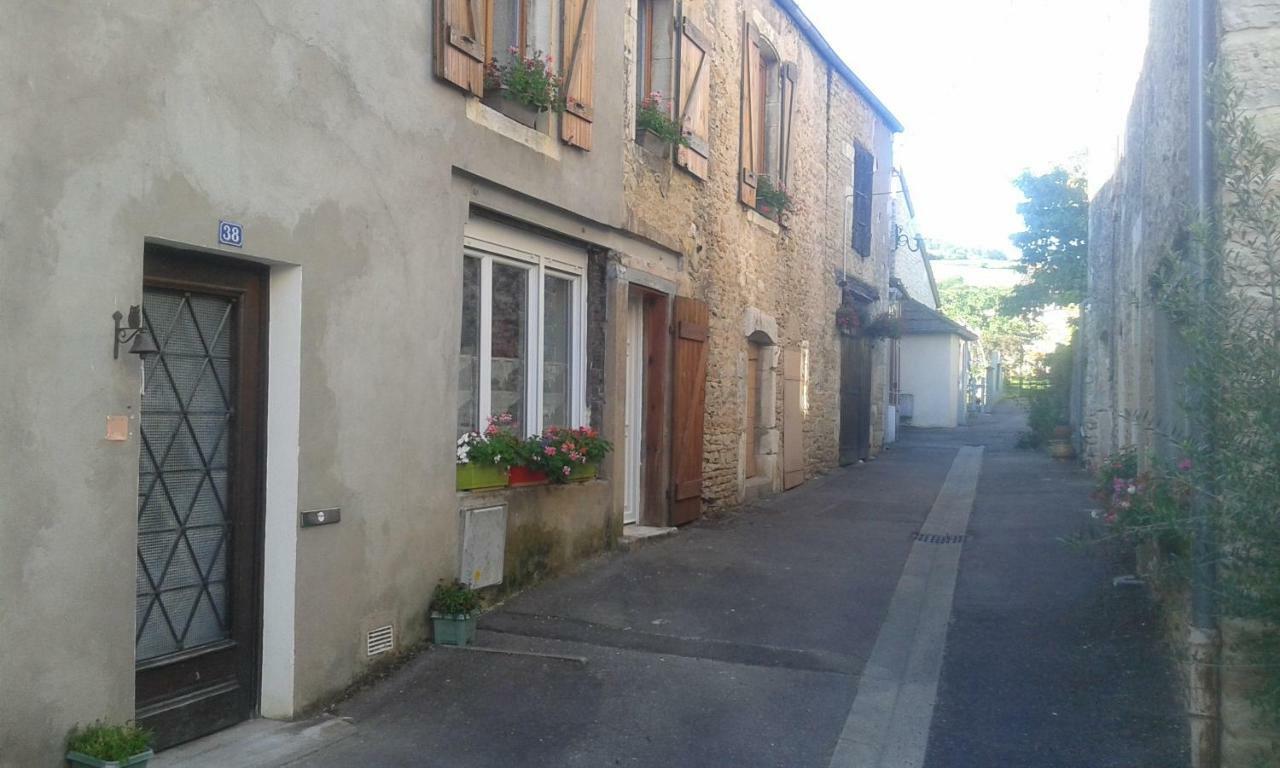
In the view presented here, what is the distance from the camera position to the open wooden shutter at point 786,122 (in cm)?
1230

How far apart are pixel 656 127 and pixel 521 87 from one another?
7.60 ft

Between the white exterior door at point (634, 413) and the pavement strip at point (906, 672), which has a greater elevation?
the white exterior door at point (634, 413)

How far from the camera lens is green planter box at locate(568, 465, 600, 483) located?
7223 millimetres

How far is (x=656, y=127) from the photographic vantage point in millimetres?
8727

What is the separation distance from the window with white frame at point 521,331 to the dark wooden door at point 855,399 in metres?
8.73

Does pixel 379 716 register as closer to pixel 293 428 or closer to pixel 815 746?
pixel 293 428

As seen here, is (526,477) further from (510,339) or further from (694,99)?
(694,99)

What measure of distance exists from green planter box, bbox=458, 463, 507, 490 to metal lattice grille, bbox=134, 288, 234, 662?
176 cm

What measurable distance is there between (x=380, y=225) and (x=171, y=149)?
1330mm

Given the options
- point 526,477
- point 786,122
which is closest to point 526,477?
point 526,477

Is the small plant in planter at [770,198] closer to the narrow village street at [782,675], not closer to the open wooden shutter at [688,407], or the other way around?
the open wooden shutter at [688,407]

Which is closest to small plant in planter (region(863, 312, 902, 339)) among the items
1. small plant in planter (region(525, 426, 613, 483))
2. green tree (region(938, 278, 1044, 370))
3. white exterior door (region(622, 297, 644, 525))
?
white exterior door (region(622, 297, 644, 525))

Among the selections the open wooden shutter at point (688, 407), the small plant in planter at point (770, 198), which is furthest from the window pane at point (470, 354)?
the small plant in planter at point (770, 198)

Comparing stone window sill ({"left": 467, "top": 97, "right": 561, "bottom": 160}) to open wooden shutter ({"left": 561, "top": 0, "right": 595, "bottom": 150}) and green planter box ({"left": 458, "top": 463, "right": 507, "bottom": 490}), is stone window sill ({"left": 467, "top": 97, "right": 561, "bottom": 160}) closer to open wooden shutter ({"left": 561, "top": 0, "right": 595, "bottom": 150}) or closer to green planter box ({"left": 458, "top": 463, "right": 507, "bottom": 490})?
open wooden shutter ({"left": 561, "top": 0, "right": 595, "bottom": 150})
